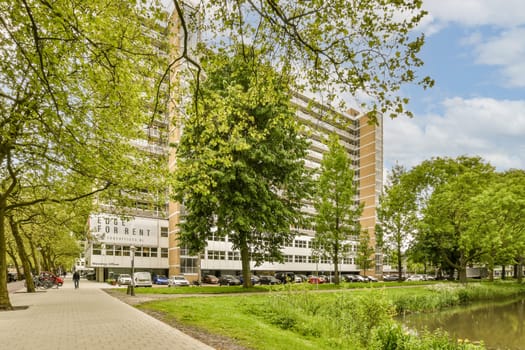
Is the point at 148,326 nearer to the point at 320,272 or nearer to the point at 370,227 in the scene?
the point at 320,272

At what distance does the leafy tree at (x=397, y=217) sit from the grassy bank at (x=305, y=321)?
2733 cm

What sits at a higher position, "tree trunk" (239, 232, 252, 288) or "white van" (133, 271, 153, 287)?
"tree trunk" (239, 232, 252, 288)

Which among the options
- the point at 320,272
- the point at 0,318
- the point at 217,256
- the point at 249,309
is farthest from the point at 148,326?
the point at 320,272

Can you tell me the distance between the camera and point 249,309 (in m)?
15.6

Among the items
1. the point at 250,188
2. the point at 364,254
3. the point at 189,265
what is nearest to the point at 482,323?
the point at 250,188

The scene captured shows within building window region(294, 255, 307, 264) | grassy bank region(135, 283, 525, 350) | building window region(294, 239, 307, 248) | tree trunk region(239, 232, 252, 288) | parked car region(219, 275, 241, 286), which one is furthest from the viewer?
building window region(294, 239, 307, 248)

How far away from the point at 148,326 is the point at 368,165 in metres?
83.6

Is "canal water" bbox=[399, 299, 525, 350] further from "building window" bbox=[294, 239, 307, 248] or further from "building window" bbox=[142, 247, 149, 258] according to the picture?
"building window" bbox=[142, 247, 149, 258]

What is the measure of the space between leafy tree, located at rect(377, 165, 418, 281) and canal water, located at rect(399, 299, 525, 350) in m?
13.7

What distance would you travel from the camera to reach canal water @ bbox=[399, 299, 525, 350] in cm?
1808

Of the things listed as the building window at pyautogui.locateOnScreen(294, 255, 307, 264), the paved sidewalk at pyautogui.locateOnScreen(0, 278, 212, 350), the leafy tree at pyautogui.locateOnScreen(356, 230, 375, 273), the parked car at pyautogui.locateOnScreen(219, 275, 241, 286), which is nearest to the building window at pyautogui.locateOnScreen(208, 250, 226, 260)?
the parked car at pyautogui.locateOnScreen(219, 275, 241, 286)

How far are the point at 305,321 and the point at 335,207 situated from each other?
23.5 m

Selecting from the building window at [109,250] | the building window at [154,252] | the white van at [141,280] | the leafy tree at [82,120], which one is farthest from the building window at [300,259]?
the leafy tree at [82,120]

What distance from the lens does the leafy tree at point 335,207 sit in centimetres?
3606
